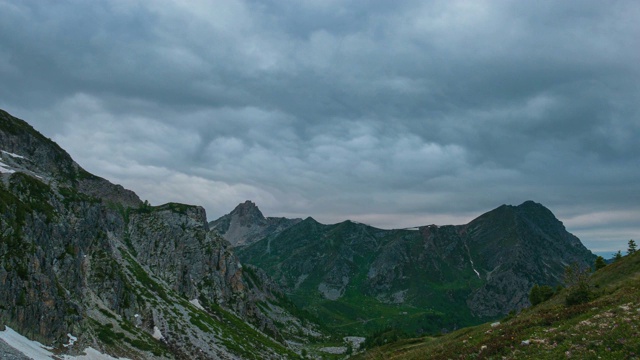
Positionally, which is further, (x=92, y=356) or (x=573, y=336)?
(x=92, y=356)

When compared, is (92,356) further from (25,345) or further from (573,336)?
(573,336)

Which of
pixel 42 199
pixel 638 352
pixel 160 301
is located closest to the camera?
pixel 638 352

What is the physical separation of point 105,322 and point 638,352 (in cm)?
10581

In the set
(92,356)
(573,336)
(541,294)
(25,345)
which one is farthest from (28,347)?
(541,294)

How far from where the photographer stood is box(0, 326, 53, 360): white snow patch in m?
52.7

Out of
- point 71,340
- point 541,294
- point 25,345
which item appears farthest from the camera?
point 541,294

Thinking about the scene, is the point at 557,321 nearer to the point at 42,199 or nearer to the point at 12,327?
the point at 12,327

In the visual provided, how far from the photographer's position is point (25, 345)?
56.2 metres

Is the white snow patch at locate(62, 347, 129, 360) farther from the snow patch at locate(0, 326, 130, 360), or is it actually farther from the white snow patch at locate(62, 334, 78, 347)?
the white snow patch at locate(62, 334, 78, 347)

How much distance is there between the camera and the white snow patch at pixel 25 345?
5265cm

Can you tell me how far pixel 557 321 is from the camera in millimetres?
40594

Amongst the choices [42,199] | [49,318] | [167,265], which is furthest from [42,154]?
[49,318]

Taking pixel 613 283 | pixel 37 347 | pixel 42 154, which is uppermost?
pixel 42 154

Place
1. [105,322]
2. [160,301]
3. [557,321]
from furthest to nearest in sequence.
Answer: [160,301]
[105,322]
[557,321]
